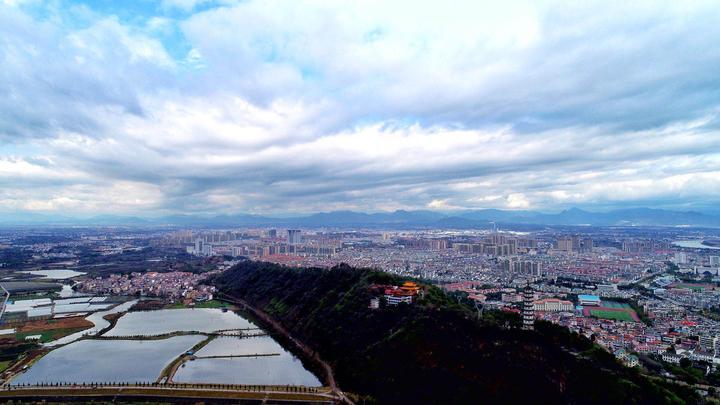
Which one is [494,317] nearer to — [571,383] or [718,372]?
[571,383]

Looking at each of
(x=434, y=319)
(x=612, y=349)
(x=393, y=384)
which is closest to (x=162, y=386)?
(x=393, y=384)

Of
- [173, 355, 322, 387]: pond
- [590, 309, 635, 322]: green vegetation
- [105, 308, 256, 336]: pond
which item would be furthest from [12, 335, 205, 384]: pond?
Result: [590, 309, 635, 322]: green vegetation

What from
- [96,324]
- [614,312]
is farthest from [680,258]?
[96,324]

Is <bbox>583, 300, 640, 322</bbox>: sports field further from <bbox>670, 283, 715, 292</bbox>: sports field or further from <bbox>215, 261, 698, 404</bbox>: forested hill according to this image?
<bbox>215, 261, 698, 404</bbox>: forested hill

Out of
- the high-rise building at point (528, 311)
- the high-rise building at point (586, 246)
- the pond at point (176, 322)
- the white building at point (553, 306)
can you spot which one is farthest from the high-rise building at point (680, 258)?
the pond at point (176, 322)

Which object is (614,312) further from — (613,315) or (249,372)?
(249,372)
